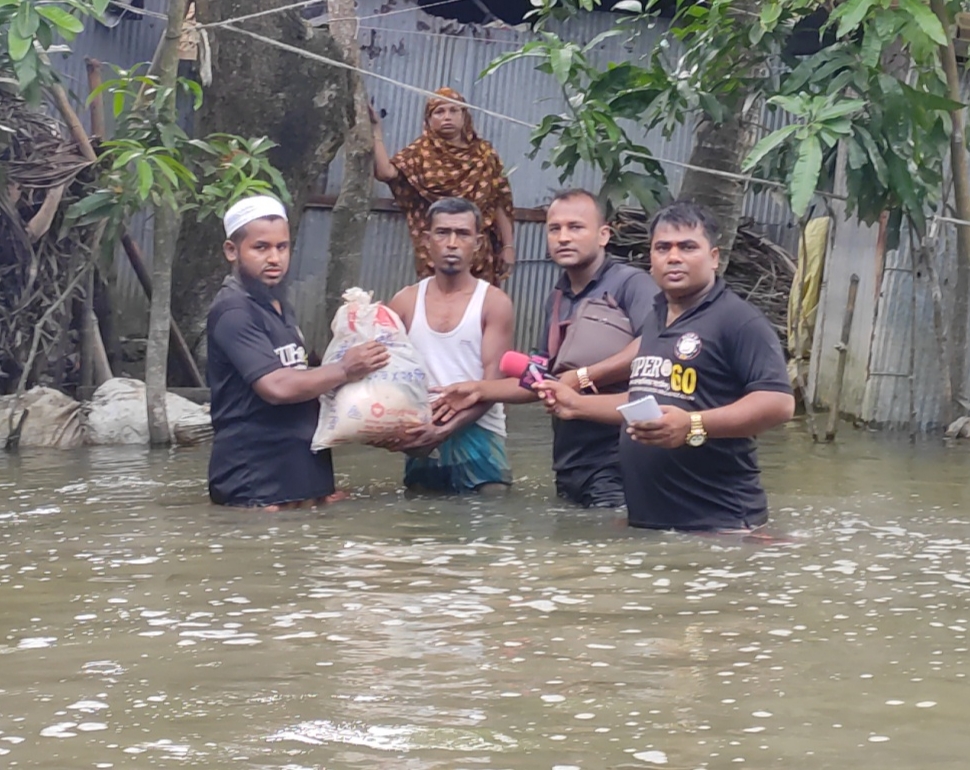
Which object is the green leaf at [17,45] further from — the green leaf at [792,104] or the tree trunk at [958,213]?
the tree trunk at [958,213]

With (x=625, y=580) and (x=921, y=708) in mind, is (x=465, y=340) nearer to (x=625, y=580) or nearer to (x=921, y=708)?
(x=625, y=580)

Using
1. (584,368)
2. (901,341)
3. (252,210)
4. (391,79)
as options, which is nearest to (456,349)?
(584,368)

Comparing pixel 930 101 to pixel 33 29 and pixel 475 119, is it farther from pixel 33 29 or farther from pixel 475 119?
pixel 475 119

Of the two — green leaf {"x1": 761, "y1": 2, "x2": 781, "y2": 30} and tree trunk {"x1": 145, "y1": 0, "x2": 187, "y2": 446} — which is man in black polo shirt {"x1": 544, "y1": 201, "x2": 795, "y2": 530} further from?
tree trunk {"x1": 145, "y1": 0, "x2": 187, "y2": 446}

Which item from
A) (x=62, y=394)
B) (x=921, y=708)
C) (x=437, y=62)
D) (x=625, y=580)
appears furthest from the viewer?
(x=437, y=62)

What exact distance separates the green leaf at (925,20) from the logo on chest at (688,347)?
1.87 metres

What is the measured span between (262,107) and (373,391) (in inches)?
143

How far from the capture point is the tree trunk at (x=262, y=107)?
9000 mm

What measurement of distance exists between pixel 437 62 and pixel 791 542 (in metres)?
6.62

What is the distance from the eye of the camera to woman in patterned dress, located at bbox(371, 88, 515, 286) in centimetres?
882

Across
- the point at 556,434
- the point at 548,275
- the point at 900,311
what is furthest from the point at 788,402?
the point at 548,275

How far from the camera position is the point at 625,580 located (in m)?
4.75

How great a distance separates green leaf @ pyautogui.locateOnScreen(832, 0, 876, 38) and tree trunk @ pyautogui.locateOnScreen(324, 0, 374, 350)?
353 centimetres

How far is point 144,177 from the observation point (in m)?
6.86
